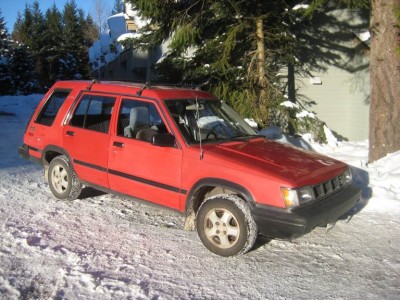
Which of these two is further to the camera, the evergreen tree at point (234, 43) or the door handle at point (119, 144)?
the evergreen tree at point (234, 43)

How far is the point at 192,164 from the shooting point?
4.55m

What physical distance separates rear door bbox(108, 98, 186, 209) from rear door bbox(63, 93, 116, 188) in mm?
183

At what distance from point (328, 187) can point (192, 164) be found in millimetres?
1461

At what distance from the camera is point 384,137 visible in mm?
7770

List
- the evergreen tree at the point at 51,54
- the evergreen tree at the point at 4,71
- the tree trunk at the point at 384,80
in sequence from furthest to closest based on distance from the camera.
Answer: the evergreen tree at the point at 51,54 < the evergreen tree at the point at 4,71 < the tree trunk at the point at 384,80

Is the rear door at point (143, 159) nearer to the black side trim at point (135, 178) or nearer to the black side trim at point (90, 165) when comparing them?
the black side trim at point (135, 178)

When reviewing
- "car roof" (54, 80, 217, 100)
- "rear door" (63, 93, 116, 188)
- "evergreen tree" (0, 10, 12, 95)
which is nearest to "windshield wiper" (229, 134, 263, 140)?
"car roof" (54, 80, 217, 100)

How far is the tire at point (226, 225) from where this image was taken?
4.23 meters

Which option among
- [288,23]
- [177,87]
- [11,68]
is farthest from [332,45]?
[11,68]

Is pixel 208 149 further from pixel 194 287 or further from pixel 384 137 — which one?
pixel 384 137

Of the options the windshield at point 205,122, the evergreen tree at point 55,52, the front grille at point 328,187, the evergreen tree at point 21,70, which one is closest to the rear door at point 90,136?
the windshield at point 205,122

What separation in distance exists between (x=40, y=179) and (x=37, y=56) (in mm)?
47590

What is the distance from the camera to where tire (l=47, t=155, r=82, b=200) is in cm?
593

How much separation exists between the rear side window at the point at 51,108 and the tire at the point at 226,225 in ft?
9.72
